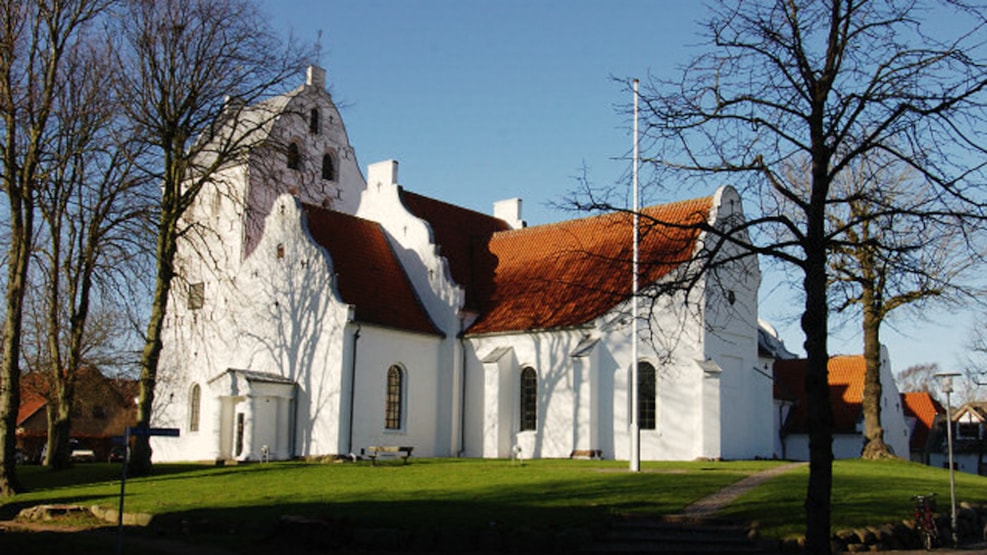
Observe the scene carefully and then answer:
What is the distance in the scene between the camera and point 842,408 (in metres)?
48.8

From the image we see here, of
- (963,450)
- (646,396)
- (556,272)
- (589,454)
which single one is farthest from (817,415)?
(963,450)

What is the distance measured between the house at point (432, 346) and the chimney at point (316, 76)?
804 cm

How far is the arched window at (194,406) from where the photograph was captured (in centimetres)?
4056

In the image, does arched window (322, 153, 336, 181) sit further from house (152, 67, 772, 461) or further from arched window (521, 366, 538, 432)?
arched window (521, 366, 538, 432)

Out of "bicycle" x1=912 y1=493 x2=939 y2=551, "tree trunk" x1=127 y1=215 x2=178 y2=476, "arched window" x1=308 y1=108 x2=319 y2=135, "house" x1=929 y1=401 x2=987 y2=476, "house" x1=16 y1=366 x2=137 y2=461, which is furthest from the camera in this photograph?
"house" x1=929 y1=401 x2=987 y2=476

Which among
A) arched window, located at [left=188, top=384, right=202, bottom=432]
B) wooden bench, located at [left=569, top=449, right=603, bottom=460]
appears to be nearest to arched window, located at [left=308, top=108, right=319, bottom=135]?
arched window, located at [left=188, top=384, right=202, bottom=432]

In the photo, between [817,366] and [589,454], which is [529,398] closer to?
[589,454]

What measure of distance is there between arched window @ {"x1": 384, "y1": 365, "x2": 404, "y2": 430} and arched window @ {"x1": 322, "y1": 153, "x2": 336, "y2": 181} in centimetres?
1442

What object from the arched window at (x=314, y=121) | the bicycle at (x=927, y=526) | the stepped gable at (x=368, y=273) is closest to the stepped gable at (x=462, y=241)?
the stepped gable at (x=368, y=273)

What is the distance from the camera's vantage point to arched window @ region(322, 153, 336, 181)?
47969 millimetres

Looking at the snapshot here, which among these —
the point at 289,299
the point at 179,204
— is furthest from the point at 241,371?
the point at 179,204

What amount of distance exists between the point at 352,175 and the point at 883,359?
30024 mm

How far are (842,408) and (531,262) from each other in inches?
775

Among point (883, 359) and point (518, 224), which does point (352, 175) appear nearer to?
point (518, 224)
